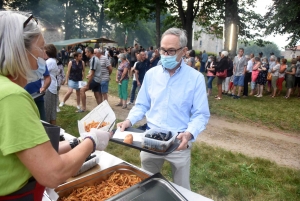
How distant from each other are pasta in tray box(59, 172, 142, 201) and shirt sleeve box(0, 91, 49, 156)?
91cm

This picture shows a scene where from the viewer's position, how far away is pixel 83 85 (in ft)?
22.5

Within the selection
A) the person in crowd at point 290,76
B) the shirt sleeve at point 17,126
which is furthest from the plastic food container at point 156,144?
the person in crowd at point 290,76

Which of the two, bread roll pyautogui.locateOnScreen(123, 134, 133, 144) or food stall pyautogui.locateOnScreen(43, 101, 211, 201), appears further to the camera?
bread roll pyautogui.locateOnScreen(123, 134, 133, 144)

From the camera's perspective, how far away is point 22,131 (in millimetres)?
898

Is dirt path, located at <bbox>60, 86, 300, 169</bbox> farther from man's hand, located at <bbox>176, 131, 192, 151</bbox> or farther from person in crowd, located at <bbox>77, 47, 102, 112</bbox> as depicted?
man's hand, located at <bbox>176, 131, 192, 151</bbox>

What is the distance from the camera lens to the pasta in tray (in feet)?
5.50

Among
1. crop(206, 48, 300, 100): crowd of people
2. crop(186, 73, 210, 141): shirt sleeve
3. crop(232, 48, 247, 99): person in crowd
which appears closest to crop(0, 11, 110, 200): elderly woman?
crop(186, 73, 210, 141): shirt sleeve

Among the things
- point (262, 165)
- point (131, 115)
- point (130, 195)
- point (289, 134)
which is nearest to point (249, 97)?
point (289, 134)

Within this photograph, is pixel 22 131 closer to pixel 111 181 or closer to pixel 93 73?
pixel 111 181

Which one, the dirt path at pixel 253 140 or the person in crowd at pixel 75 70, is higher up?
the person in crowd at pixel 75 70

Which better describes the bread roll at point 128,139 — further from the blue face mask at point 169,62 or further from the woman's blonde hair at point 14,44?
the woman's blonde hair at point 14,44

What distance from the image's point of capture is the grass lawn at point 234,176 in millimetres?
3457

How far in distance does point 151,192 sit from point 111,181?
449 millimetres

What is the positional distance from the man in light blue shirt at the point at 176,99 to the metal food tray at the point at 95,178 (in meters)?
0.32
